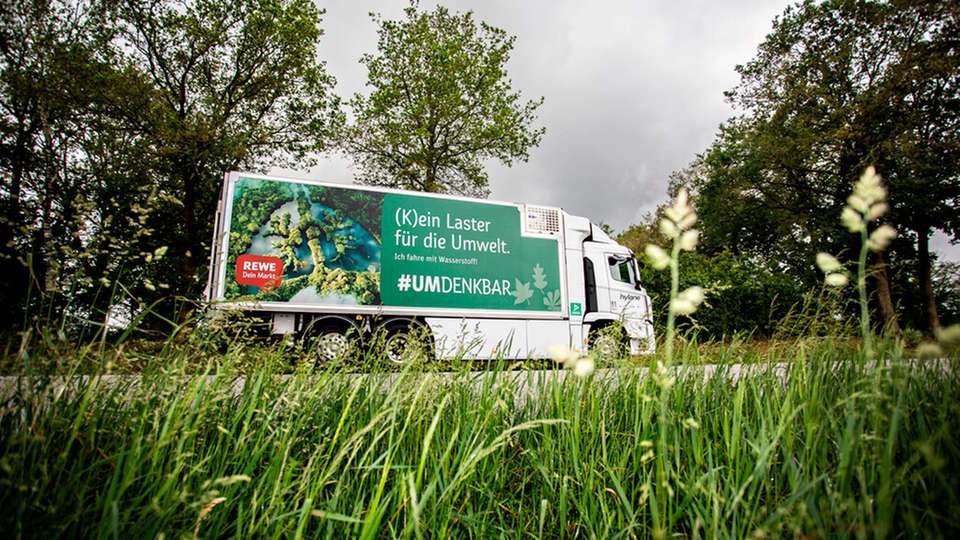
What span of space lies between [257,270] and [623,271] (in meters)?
7.15

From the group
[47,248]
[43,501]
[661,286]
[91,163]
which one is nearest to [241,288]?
[47,248]

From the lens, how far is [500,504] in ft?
5.86

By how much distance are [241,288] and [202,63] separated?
1246 centimetres

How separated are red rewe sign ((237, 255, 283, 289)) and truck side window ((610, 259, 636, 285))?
258 inches

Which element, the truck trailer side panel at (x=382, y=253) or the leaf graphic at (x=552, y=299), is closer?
the truck trailer side panel at (x=382, y=253)

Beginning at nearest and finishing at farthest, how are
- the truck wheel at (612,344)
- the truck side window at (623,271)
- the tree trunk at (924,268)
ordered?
1. the truck wheel at (612,344)
2. the truck side window at (623,271)
3. the tree trunk at (924,268)

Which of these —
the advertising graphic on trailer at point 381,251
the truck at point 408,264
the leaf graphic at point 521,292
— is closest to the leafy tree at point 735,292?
the truck at point 408,264

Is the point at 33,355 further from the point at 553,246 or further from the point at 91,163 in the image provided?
the point at 91,163

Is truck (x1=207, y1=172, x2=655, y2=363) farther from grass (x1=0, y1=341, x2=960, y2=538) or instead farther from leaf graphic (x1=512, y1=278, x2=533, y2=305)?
grass (x1=0, y1=341, x2=960, y2=538)

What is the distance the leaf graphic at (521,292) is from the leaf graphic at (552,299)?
347mm

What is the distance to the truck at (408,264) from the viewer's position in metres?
6.73

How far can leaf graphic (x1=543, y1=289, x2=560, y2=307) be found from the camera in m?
8.25

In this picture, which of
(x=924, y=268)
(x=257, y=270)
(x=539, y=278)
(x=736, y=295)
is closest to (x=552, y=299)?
(x=539, y=278)

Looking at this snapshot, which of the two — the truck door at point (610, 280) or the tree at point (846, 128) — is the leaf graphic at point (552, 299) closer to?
the truck door at point (610, 280)
